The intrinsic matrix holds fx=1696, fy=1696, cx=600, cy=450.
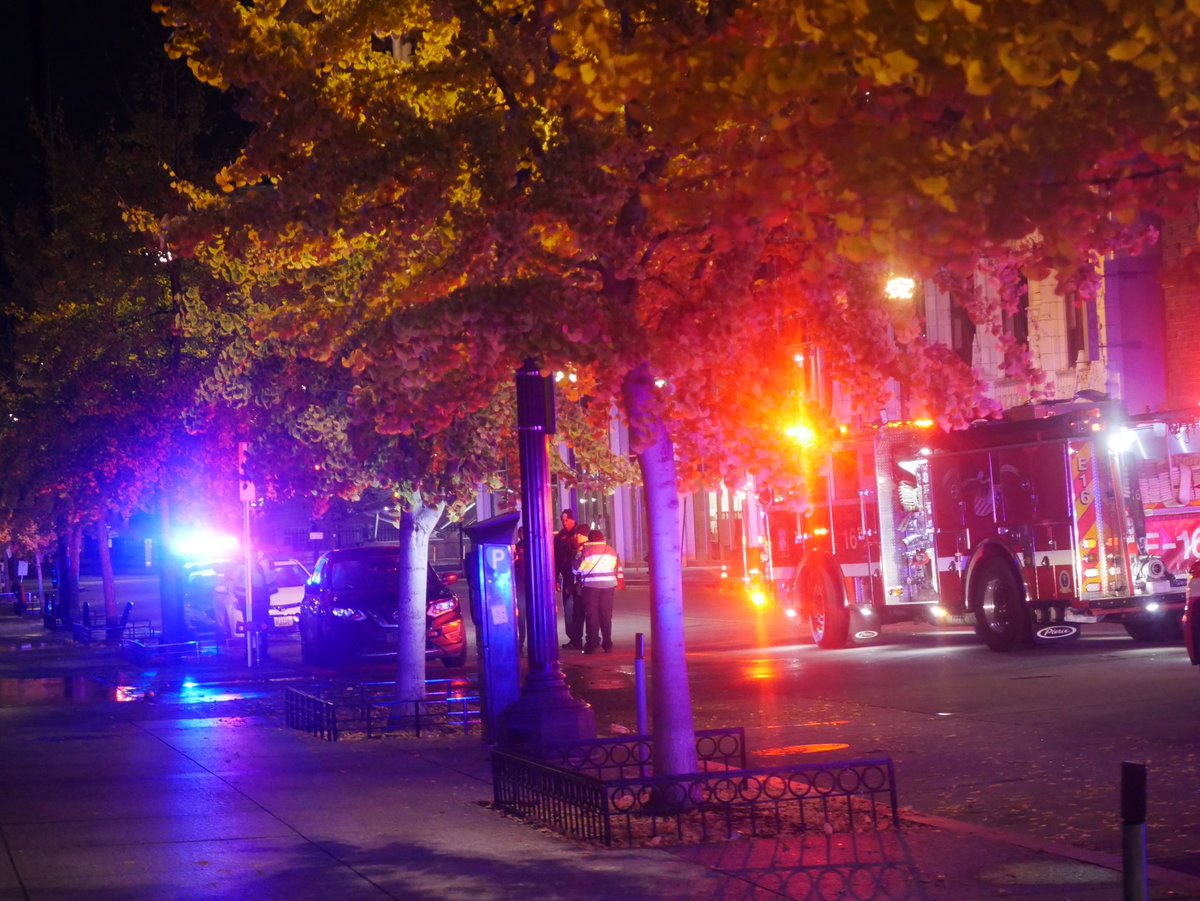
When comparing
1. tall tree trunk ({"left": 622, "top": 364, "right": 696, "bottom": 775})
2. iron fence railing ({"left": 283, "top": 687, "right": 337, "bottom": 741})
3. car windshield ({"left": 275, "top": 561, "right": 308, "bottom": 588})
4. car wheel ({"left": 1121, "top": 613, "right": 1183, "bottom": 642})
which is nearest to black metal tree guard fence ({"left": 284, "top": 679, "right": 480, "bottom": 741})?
iron fence railing ({"left": 283, "top": 687, "right": 337, "bottom": 741})

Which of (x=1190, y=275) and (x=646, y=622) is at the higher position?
(x=1190, y=275)

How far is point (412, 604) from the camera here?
56.3 ft

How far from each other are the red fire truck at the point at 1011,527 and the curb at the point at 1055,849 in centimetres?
956

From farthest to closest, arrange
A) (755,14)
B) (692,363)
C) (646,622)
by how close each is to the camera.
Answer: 1. (646,622)
2. (692,363)
3. (755,14)

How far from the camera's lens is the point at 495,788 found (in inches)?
433

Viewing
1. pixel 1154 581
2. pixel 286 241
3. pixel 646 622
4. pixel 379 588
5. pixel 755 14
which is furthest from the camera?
pixel 646 622

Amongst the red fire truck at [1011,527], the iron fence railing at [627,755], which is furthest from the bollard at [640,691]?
the red fire truck at [1011,527]

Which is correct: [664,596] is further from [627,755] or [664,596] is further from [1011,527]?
[1011,527]

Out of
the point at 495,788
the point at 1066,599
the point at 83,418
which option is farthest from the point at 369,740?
the point at 83,418

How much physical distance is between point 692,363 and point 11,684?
17.1m

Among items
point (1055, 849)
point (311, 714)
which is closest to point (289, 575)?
point (311, 714)

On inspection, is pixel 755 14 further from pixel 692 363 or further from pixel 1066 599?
pixel 1066 599

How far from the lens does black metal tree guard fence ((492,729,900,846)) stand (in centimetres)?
953

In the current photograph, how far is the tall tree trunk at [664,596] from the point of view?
33.8 ft
